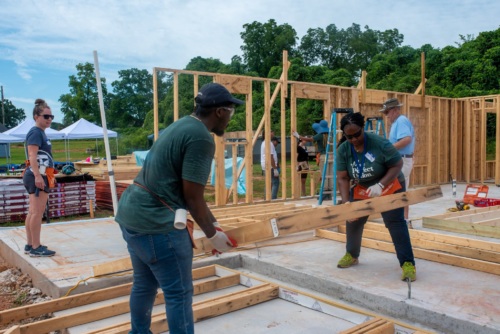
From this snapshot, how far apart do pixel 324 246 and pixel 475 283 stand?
6.35 ft

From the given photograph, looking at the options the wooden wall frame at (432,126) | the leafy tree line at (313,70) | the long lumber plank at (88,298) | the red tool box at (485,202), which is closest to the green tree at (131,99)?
the leafy tree line at (313,70)

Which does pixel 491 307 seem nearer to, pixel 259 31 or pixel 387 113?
pixel 387 113

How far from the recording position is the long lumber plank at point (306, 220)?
2.90 meters

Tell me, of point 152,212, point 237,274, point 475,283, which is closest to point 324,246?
point 237,274

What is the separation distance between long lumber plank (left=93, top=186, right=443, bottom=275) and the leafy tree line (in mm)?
20993

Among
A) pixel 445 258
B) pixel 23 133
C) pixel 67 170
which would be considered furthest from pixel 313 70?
pixel 445 258

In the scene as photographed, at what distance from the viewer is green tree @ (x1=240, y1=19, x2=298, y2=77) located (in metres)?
36.5

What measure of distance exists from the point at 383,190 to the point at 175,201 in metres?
2.44

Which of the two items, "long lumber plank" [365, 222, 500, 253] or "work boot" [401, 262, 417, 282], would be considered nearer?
"work boot" [401, 262, 417, 282]

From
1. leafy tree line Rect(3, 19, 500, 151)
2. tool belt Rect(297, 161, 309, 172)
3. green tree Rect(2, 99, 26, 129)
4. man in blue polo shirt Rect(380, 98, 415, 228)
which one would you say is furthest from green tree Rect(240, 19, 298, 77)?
green tree Rect(2, 99, 26, 129)

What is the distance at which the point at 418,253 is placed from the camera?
4906 mm

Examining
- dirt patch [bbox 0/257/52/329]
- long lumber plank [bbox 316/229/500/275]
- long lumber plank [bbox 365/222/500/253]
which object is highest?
long lumber plank [bbox 365/222/500/253]

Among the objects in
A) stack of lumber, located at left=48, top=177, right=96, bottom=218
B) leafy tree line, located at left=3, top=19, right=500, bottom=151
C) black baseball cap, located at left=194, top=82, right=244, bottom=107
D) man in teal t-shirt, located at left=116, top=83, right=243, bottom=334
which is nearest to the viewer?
man in teal t-shirt, located at left=116, top=83, right=243, bottom=334

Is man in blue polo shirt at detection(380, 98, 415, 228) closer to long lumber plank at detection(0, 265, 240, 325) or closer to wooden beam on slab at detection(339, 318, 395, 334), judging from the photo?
long lumber plank at detection(0, 265, 240, 325)
